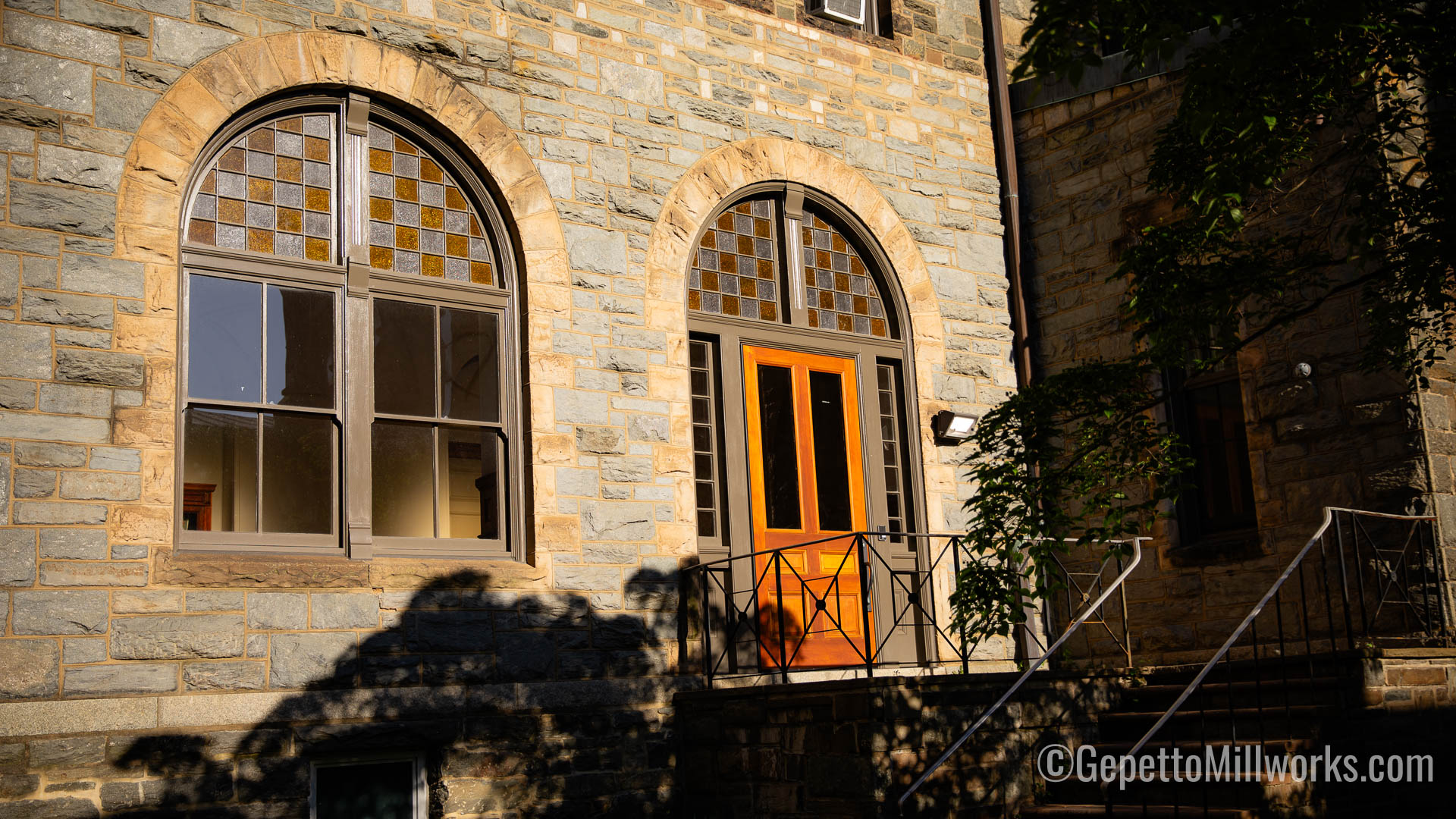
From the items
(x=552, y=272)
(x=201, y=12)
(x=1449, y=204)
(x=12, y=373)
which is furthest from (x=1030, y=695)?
(x=201, y=12)

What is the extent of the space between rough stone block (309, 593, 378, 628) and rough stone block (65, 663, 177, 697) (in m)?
0.75

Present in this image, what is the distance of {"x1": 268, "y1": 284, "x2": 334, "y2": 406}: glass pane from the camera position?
7.03 meters

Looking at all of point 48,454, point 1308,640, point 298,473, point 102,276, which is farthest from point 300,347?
point 1308,640

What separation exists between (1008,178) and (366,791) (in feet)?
22.5

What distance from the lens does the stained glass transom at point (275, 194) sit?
7.07m

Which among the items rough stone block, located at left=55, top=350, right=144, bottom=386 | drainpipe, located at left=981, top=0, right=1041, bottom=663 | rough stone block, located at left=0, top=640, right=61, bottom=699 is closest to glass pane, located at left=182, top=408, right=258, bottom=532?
rough stone block, located at left=55, top=350, right=144, bottom=386

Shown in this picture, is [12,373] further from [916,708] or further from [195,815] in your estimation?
[916,708]

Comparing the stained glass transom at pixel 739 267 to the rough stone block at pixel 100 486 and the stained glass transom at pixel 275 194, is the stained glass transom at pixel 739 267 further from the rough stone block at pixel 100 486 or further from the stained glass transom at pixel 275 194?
the rough stone block at pixel 100 486

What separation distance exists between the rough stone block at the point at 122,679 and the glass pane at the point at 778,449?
4031mm

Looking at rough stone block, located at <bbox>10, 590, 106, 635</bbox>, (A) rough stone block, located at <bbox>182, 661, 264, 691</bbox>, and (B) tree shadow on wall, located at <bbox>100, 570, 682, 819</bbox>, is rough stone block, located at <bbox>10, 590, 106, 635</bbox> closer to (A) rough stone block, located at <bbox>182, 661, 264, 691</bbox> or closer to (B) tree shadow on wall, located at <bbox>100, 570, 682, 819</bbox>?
(A) rough stone block, located at <bbox>182, 661, 264, 691</bbox>

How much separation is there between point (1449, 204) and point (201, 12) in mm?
6423

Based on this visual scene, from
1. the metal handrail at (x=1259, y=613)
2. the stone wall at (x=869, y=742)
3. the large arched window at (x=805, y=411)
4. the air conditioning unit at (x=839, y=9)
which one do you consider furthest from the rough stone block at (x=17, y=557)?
the air conditioning unit at (x=839, y=9)

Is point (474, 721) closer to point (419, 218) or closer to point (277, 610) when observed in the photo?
point (277, 610)

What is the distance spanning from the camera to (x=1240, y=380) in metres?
9.34
